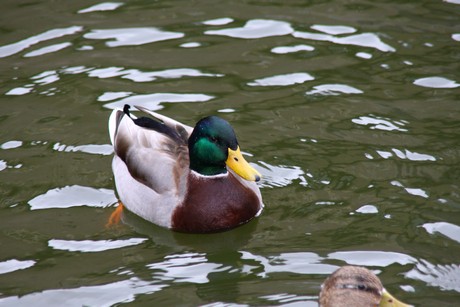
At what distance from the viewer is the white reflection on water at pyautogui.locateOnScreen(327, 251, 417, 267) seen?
6.84 m

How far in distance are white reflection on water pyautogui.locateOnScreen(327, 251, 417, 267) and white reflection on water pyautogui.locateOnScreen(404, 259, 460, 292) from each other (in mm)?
125

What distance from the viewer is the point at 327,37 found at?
35.6 feet

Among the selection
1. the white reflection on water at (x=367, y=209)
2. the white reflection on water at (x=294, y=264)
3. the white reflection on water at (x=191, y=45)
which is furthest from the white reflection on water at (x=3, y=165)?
the white reflection on water at (x=367, y=209)

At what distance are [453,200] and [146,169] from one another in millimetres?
2714

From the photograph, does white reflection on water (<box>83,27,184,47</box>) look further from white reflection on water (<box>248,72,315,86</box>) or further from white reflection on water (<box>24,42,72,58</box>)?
white reflection on water (<box>248,72,315,86</box>)

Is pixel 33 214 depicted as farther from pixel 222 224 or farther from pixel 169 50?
pixel 169 50

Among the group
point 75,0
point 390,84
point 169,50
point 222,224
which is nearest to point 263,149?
point 222,224

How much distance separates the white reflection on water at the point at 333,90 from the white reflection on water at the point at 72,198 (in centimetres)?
265

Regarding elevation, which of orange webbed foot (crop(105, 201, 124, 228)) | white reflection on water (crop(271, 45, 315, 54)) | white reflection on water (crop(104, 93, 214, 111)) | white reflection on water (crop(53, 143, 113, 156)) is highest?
white reflection on water (crop(271, 45, 315, 54))

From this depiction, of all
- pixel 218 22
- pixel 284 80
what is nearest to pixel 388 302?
pixel 284 80

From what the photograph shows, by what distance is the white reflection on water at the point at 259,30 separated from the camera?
11.1m

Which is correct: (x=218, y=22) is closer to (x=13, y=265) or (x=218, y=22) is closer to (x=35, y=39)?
(x=35, y=39)

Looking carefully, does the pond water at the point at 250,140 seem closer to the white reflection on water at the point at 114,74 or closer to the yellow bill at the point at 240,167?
the white reflection on water at the point at 114,74

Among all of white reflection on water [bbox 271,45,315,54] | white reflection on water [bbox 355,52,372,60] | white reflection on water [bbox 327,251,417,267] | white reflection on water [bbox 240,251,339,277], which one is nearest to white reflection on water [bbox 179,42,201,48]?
white reflection on water [bbox 271,45,315,54]
